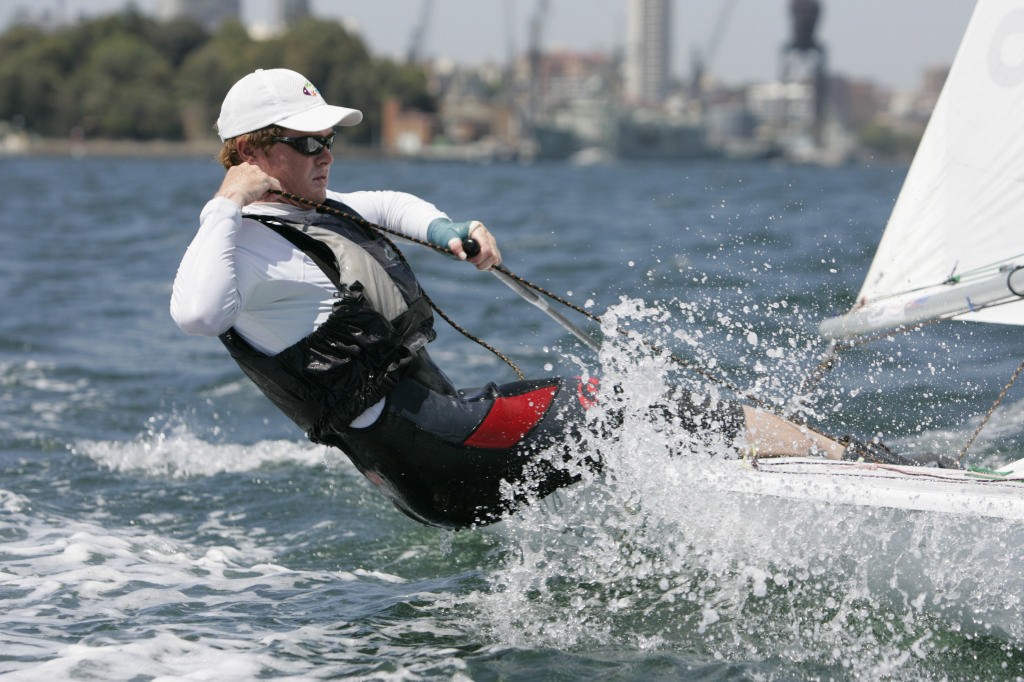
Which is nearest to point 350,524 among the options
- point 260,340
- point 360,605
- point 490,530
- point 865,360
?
point 490,530

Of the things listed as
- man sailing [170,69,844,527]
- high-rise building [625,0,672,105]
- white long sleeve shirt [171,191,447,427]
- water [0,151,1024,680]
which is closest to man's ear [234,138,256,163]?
man sailing [170,69,844,527]

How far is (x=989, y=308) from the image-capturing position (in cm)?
401

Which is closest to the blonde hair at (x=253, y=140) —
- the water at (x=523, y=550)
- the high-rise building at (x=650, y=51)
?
the water at (x=523, y=550)

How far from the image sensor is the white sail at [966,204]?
3996mm

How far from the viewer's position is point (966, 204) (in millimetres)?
4090

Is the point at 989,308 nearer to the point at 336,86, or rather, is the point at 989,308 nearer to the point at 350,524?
the point at 350,524

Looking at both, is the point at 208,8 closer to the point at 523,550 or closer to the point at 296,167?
the point at 523,550

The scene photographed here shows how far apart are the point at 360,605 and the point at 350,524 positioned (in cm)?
92

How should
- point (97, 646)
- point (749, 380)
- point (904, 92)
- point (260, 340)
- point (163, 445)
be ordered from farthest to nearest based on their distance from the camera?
point (904, 92)
point (163, 445)
point (749, 380)
point (97, 646)
point (260, 340)

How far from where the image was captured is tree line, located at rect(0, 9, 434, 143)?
306 ft

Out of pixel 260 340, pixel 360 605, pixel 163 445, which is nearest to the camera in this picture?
pixel 260 340

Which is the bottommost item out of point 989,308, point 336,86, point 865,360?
point 865,360

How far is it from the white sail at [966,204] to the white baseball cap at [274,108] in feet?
6.11

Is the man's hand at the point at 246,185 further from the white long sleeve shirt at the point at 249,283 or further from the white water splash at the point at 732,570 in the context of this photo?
the white water splash at the point at 732,570
